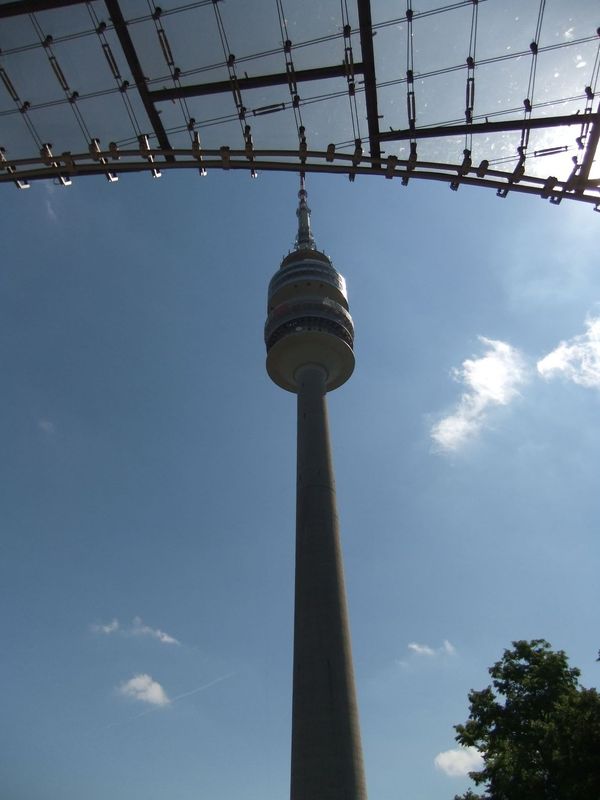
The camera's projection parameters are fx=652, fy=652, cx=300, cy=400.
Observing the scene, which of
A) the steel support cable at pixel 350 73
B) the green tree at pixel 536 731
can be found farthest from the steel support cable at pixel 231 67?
the green tree at pixel 536 731

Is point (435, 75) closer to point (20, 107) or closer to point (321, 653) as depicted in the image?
point (20, 107)

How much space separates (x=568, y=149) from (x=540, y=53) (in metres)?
2.68

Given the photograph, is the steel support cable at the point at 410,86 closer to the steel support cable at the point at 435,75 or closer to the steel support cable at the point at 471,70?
the steel support cable at the point at 435,75

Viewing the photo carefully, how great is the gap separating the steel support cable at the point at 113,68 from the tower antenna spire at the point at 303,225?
53.0 meters

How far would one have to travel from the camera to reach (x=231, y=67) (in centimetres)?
1912

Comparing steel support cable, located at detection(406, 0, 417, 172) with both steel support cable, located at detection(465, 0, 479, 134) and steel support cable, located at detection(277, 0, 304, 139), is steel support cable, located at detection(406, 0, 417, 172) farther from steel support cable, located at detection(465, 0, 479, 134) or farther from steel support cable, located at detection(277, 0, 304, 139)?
steel support cable, located at detection(277, 0, 304, 139)

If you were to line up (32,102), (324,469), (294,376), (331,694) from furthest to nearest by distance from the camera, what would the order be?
(294,376) < (324,469) < (331,694) < (32,102)

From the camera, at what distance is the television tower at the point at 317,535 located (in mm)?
38000

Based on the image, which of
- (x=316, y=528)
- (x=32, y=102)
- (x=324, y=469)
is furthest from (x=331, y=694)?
(x=32, y=102)

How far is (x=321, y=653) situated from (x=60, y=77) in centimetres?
3484

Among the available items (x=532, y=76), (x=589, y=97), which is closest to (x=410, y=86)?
(x=532, y=76)

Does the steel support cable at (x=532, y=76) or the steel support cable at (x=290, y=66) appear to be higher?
the steel support cable at (x=290, y=66)

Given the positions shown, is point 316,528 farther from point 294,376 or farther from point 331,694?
point 294,376

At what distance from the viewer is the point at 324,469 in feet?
166
